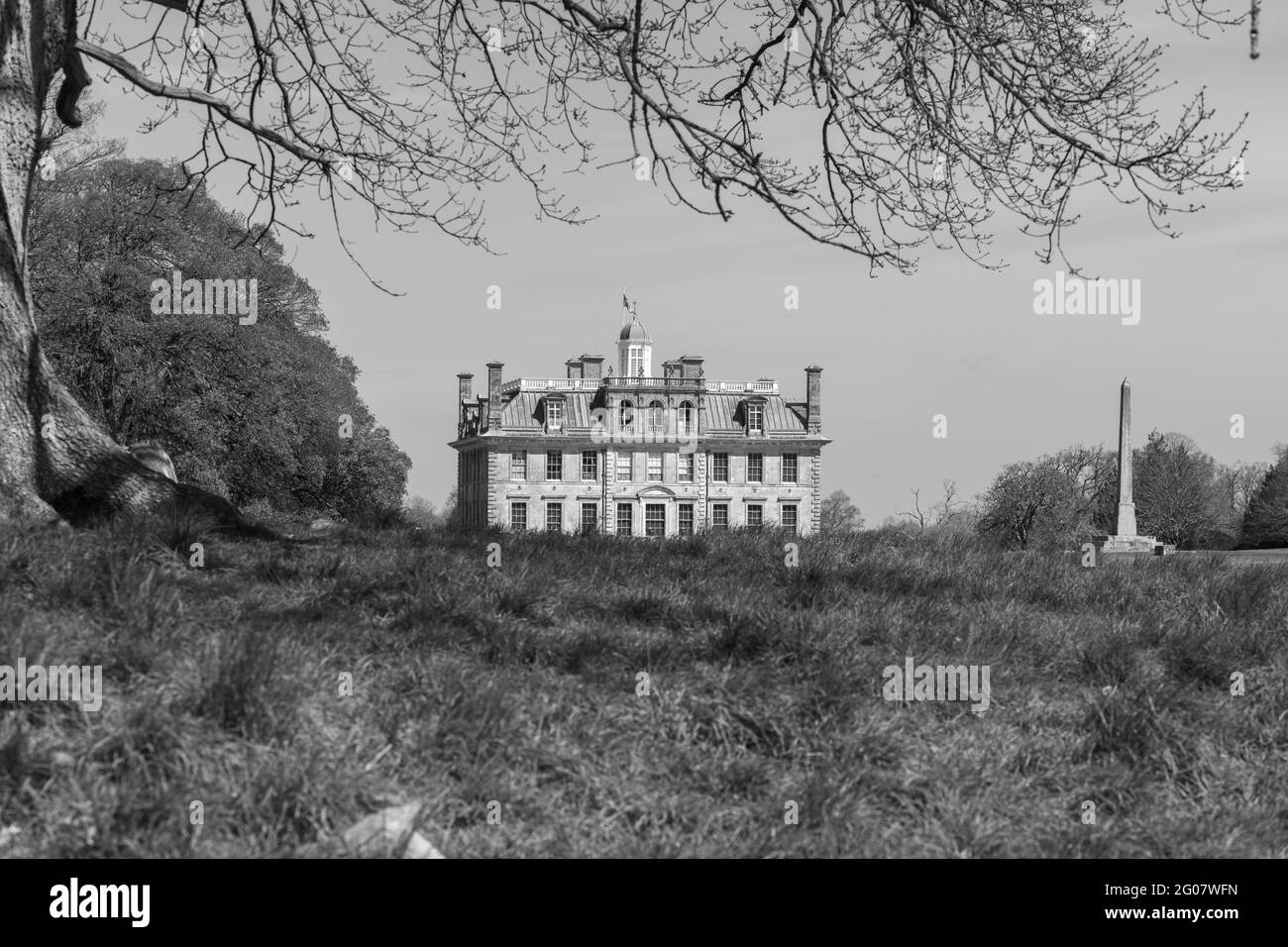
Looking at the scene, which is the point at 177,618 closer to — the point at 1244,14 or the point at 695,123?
the point at 695,123

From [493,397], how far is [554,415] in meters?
4.00

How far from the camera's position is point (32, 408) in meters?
8.04

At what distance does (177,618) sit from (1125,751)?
4.16m

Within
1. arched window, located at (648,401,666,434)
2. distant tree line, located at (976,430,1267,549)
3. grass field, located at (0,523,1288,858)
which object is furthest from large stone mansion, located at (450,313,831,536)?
grass field, located at (0,523,1288,858)

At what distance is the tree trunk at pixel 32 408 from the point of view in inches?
309

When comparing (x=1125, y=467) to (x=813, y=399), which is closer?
(x=1125, y=467)

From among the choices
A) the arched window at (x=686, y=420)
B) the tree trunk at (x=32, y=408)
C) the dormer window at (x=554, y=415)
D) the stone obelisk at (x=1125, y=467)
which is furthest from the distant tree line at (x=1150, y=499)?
the tree trunk at (x=32, y=408)

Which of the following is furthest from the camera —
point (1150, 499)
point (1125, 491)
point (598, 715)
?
point (1150, 499)

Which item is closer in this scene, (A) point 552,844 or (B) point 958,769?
(A) point 552,844

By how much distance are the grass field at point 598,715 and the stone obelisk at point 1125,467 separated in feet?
78.2

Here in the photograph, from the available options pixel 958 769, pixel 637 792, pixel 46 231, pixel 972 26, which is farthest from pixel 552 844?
pixel 46 231

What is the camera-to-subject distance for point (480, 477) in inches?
3007

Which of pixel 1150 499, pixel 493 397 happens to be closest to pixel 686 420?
pixel 493 397

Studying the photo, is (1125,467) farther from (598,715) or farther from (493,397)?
(493,397)
